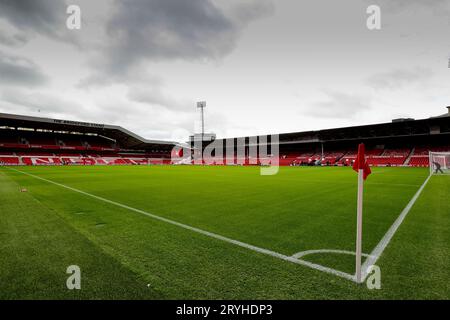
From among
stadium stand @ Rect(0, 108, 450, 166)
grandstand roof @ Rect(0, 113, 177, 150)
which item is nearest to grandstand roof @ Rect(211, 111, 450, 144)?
stadium stand @ Rect(0, 108, 450, 166)

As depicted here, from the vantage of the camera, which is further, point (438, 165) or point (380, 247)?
point (438, 165)

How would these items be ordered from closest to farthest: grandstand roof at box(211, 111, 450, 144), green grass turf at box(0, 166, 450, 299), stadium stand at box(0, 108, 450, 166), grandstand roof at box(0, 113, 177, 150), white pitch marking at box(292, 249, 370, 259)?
1. green grass turf at box(0, 166, 450, 299)
2. white pitch marking at box(292, 249, 370, 259)
3. grandstand roof at box(211, 111, 450, 144)
4. stadium stand at box(0, 108, 450, 166)
5. grandstand roof at box(0, 113, 177, 150)

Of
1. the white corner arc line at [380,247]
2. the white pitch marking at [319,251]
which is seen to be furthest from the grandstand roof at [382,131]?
the white pitch marking at [319,251]

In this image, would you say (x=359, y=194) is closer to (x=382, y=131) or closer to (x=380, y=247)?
(x=380, y=247)

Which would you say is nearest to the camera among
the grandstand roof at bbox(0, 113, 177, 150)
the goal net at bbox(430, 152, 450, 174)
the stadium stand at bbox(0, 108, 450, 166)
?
the goal net at bbox(430, 152, 450, 174)

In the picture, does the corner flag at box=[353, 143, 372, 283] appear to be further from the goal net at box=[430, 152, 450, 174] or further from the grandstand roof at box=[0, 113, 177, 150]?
the grandstand roof at box=[0, 113, 177, 150]

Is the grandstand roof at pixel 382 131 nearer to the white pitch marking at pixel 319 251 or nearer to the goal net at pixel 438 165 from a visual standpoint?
the goal net at pixel 438 165

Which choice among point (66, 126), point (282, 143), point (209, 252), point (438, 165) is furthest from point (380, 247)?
point (66, 126)

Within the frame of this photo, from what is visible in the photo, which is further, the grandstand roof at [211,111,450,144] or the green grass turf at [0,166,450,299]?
the grandstand roof at [211,111,450,144]

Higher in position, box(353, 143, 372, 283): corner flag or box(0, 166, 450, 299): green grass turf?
box(353, 143, 372, 283): corner flag

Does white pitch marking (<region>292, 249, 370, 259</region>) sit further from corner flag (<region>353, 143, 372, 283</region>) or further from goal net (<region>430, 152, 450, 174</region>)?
goal net (<region>430, 152, 450, 174</region>)

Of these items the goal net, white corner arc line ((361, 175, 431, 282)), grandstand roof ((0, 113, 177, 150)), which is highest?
grandstand roof ((0, 113, 177, 150))
